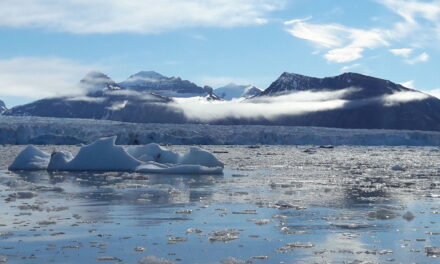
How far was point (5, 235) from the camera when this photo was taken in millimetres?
9930

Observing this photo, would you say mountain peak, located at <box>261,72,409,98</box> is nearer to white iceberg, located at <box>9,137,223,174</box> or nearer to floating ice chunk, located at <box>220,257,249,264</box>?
white iceberg, located at <box>9,137,223,174</box>

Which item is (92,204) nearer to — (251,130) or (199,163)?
(199,163)

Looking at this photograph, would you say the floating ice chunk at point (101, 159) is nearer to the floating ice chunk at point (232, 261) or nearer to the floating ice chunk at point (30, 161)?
the floating ice chunk at point (30, 161)

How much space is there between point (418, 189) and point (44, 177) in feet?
42.0

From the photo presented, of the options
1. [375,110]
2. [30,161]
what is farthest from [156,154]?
[375,110]

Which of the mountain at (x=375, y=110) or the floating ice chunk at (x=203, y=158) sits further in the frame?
the mountain at (x=375, y=110)

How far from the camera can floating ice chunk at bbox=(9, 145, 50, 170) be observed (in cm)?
2467

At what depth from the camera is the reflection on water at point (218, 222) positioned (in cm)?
866

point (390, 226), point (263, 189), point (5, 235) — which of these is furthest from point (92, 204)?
point (390, 226)

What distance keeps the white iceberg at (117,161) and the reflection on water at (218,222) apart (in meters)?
3.61

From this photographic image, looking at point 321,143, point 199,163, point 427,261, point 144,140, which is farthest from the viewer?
point 321,143

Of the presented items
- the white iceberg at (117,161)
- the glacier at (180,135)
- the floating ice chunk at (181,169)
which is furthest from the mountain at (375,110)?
the floating ice chunk at (181,169)

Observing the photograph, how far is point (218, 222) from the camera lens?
37.3 ft

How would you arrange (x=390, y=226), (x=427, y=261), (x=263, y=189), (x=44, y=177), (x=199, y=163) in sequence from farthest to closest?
(x=199, y=163), (x=44, y=177), (x=263, y=189), (x=390, y=226), (x=427, y=261)
